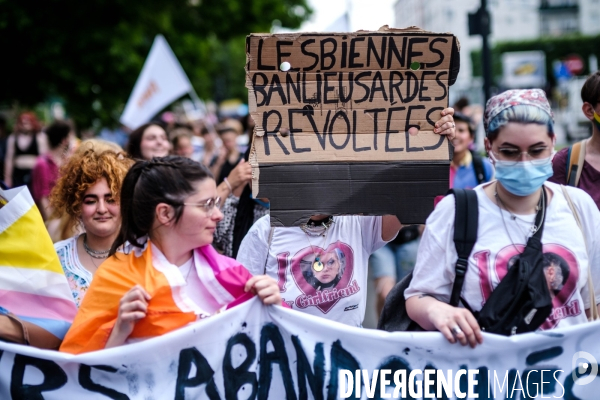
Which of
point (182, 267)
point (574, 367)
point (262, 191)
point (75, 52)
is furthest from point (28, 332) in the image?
point (75, 52)

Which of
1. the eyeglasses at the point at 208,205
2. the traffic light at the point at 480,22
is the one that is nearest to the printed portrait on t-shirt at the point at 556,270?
the eyeglasses at the point at 208,205

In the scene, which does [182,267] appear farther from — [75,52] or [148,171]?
[75,52]

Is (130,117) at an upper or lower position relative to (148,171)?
upper

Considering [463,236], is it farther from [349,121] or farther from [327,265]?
[327,265]

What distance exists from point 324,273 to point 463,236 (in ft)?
2.81

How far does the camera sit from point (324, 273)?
11.6 ft

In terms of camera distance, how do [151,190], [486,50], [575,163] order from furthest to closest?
[486,50] < [575,163] < [151,190]

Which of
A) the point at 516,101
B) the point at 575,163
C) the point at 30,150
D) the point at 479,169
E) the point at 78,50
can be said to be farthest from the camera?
the point at 78,50

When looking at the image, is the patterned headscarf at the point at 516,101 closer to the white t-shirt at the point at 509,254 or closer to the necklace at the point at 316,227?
the white t-shirt at the point at 509,254

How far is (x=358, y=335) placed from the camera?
293cm

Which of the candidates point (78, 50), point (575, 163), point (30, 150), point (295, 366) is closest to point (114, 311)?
point (295, 366)

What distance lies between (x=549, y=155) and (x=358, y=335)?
38.4 inches

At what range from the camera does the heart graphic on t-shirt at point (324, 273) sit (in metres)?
3.53

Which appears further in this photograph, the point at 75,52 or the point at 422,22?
the point at 75,52
